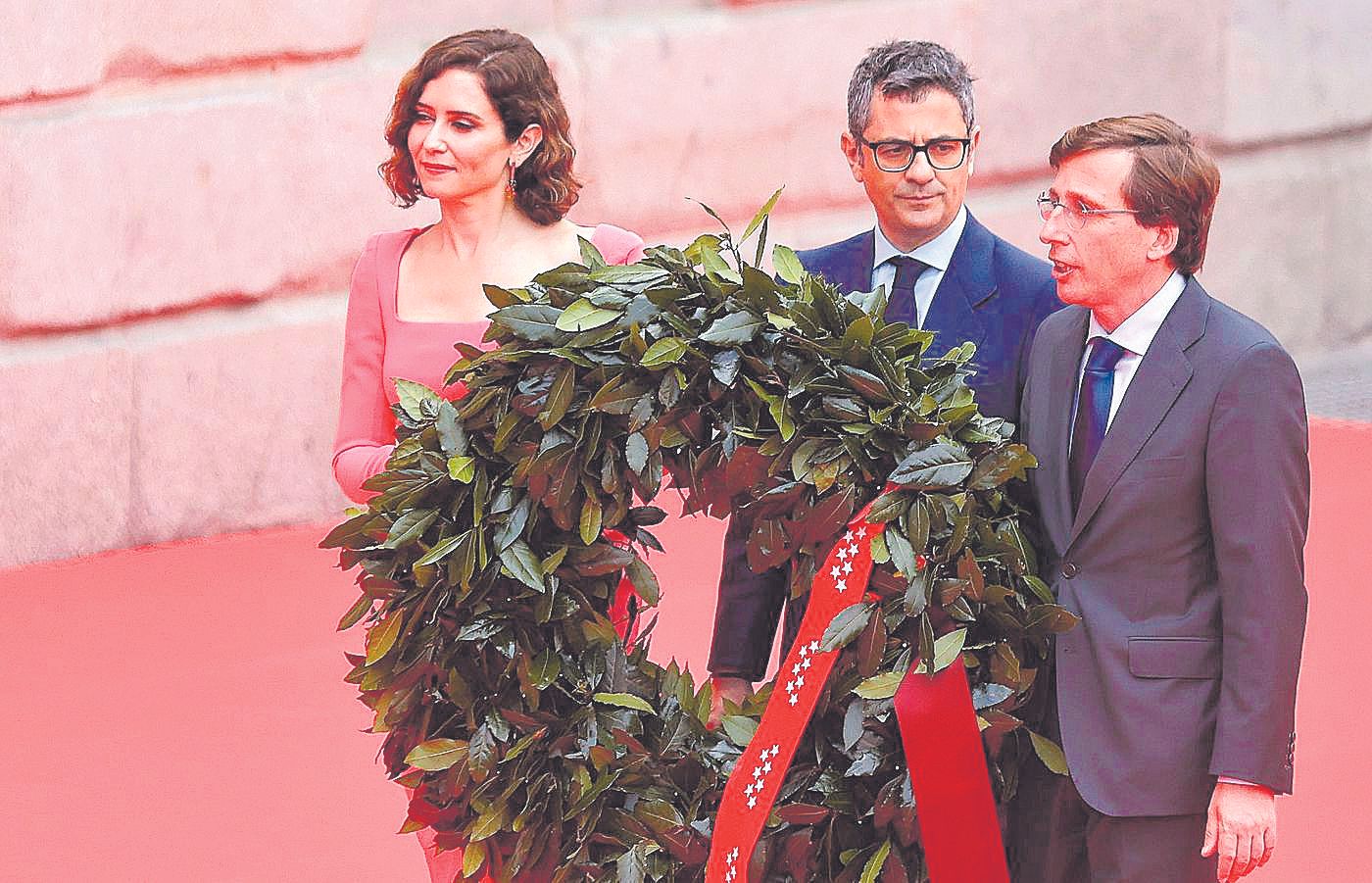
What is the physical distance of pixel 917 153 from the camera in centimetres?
293

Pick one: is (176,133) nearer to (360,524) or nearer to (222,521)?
(222,521)

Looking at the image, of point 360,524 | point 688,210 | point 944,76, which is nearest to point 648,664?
point 360,524

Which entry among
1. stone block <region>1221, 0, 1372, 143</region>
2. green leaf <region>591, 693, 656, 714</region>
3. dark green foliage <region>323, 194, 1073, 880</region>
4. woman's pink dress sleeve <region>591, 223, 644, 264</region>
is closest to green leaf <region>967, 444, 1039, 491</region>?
dark green foliage <region>323, 194, 1073, 880</region>

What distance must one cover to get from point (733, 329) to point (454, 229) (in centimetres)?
83

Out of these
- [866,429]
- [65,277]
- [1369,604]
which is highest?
[866,429]

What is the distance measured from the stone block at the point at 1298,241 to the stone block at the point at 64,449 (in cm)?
492

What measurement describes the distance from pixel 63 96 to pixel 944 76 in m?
3.91

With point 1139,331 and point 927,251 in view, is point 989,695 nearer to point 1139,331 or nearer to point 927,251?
point 1139,331

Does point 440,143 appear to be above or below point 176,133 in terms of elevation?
above

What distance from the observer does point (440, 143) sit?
3.18 metres

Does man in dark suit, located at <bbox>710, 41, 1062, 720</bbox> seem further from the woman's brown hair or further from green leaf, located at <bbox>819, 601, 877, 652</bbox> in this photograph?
the woman's brown hair

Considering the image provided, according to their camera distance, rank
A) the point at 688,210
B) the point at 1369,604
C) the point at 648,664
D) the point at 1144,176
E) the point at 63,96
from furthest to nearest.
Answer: the point at 688,210, the point at 63,96, the point at 1369,604, the point at 648,664, the point at 1144,176

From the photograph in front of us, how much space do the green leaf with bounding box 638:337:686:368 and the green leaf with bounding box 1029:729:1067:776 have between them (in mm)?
772

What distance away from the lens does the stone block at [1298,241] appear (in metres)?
8.30
